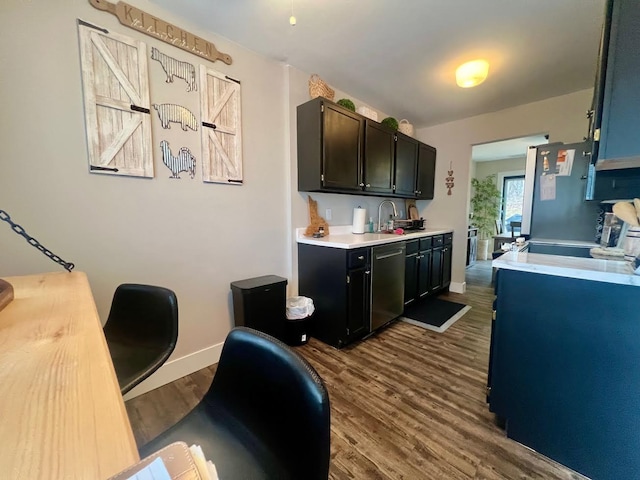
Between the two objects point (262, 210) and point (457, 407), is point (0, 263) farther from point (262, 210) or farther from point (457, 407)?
point (457, 407)

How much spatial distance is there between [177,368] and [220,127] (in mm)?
1846

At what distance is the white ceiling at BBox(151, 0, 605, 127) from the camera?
Answer: 1.72 m

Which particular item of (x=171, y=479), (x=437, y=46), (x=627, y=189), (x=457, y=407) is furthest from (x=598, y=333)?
(x=437, y=46)

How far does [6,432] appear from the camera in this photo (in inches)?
14.7

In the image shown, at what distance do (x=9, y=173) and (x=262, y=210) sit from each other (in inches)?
58.2

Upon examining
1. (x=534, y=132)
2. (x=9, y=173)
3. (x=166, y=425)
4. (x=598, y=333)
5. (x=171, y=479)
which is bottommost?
(x=166, y=425)

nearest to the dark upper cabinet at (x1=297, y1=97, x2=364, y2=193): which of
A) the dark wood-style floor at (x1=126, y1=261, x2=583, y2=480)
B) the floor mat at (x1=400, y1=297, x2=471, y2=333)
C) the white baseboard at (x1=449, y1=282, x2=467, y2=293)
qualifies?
the dark wood-style floor at (x1=126, y1=261, x2=583, y2=480)

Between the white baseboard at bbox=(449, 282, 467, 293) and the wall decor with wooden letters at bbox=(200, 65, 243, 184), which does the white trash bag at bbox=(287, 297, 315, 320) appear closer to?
the wall decor with wooden letters at bbox=(200, 65, 243, 184)

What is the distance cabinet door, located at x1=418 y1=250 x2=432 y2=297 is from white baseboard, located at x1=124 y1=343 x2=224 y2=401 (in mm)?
2338

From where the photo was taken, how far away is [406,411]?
1.61 m

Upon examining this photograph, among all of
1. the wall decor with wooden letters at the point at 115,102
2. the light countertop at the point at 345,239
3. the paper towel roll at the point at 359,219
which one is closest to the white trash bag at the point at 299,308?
the light countertop at the point at 345,239

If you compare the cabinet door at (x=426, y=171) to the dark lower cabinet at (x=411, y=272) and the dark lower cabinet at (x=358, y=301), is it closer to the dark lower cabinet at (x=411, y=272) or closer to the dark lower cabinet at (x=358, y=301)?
the dark lower cabinet at (x=411, y=272)

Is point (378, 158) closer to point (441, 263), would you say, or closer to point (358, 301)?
point (358, 301)

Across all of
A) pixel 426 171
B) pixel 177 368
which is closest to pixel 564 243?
pixel 426 171
